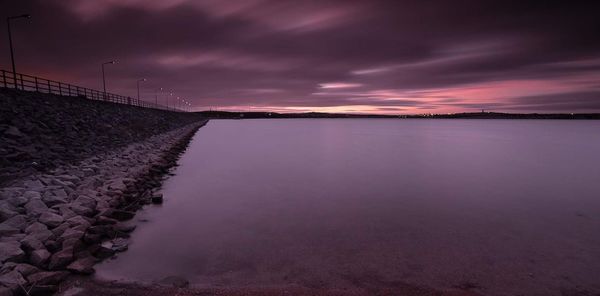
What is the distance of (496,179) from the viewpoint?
1992 centimetres

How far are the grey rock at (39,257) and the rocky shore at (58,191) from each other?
0.04 feet

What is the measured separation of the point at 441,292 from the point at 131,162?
Result: 17722 mm

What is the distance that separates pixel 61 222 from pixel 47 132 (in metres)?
12.8

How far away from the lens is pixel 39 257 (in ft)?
21.3

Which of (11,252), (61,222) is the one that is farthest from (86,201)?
(11,252)

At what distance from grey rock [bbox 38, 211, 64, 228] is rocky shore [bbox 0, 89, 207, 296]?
0.02 meters

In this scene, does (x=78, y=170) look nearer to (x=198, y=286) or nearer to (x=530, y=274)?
(x=198, y=286)

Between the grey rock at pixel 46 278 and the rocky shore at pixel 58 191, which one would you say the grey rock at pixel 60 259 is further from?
the grey rock at pixel 46 278

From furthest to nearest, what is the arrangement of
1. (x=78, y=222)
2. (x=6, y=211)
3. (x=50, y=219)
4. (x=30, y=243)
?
(x=78, y=222), (x=50, y=219), (x=6, y=211), (x=30, y=243)

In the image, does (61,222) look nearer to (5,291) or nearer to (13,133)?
(5,291)

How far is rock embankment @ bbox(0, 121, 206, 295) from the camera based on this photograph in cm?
612

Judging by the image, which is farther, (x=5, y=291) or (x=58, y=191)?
(x=58, y=191)

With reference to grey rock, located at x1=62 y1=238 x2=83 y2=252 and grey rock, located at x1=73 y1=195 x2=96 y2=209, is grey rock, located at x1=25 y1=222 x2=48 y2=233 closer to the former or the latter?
grey rock, located at x1=62 y1=238 x2=83 y2=252

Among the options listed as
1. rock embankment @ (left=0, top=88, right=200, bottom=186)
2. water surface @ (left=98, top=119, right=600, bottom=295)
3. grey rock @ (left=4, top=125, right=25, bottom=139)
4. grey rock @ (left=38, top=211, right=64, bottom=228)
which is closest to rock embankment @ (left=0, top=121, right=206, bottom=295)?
grey rock @ (left=38, top=211, right=64, bottom=228)
